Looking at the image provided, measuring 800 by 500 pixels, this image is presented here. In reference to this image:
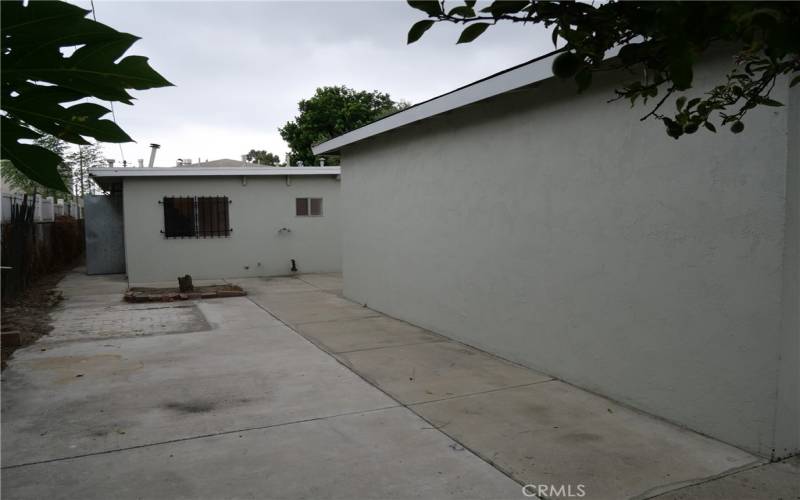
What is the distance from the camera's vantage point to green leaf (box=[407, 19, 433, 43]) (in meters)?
1.26

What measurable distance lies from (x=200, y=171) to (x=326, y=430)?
36.4 ft

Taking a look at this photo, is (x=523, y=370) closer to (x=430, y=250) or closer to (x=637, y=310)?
(x=637, y=310)

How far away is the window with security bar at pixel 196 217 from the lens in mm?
13844

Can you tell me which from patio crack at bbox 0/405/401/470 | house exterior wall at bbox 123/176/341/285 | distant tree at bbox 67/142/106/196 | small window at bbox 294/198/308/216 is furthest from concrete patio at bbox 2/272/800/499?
small window at bbox 294/198/308/216

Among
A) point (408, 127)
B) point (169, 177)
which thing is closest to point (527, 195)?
point (408, 127)

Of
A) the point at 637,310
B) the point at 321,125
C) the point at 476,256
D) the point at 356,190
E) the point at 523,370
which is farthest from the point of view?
the point at 321,125

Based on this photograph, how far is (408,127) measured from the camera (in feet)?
27.0

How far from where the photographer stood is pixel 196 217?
14.1 m

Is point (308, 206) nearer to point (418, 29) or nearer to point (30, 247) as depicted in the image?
point (30, 247)

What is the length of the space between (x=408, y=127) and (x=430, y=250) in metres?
1.89

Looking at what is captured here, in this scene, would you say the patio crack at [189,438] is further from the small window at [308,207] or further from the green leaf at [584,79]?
the small window at [308,207]

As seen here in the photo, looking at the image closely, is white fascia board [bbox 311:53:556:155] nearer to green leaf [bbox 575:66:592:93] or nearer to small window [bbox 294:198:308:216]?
green leaf [bbox 575:66:592:93]

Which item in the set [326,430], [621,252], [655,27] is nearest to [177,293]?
[326,430]

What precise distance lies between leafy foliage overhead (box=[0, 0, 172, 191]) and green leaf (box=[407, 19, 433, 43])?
2.16 feet
